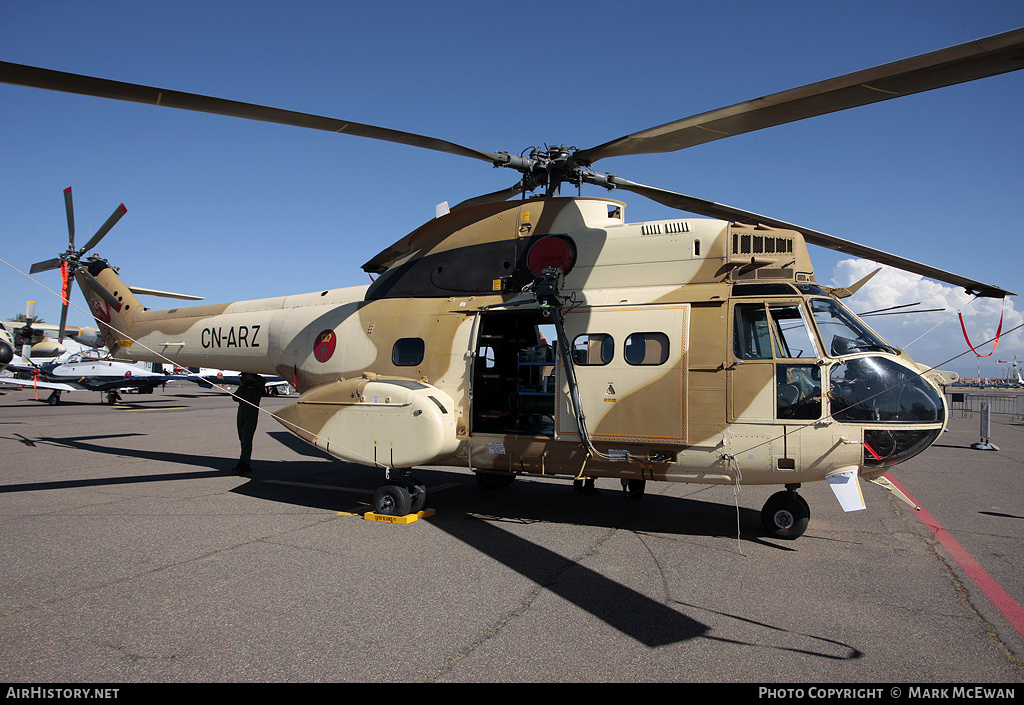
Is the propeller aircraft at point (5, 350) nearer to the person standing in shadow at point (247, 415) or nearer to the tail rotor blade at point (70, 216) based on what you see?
the tail rotor blade at point (70, 216)

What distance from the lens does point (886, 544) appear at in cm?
663

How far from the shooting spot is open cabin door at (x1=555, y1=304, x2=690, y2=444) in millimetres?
6426

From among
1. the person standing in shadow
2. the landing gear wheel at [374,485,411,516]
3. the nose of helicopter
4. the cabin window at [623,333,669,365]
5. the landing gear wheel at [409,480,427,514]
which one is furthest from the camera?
the person standing in shadow

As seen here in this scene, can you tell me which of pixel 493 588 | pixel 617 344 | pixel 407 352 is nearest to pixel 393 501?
pixel 407 352

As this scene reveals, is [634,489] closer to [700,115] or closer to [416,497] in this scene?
[416,497]

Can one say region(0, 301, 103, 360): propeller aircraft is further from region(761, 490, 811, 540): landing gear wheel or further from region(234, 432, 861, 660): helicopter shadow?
region(761, 490, 811, 540): landing gear wheel

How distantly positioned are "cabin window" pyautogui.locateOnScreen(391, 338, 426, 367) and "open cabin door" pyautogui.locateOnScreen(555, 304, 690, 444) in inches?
80.8

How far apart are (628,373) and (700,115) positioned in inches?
110

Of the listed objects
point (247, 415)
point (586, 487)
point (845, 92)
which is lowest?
point (586, 487)

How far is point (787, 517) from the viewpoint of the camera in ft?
21.7

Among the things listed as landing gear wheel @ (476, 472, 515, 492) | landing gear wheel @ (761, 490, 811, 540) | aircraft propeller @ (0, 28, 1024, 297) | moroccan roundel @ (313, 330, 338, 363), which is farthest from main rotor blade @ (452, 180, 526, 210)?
landing gear wheel @ (761, 490, 811, 540)

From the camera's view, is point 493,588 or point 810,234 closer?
point 493,588

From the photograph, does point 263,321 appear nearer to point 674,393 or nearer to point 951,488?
point 674,393

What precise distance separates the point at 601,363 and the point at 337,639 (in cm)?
404
